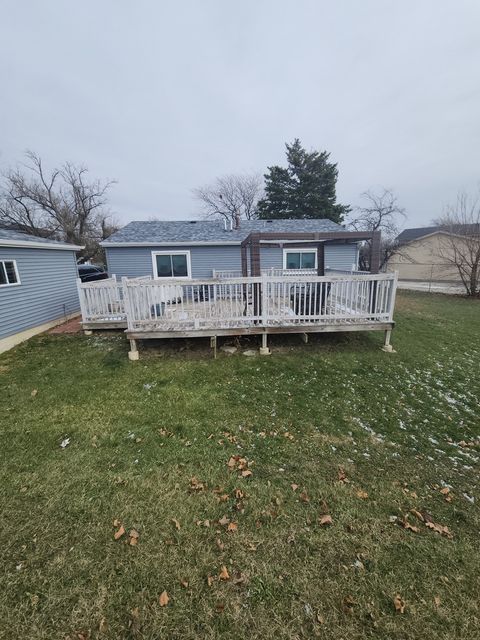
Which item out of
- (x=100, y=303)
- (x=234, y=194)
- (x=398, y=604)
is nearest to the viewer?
(x=398, y=604)

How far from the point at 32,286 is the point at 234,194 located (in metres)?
27.2

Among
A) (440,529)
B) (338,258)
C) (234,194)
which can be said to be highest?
(234,194)

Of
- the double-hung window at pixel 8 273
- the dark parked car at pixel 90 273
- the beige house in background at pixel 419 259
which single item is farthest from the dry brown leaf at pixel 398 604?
the beige house in background at pixel 419 259

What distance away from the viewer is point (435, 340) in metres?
6.61

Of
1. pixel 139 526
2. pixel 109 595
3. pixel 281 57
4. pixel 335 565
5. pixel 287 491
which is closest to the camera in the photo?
pixel 109 595

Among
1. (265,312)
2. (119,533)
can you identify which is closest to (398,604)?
(119,533)

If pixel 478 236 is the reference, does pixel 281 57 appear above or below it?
above

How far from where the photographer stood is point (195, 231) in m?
13.1

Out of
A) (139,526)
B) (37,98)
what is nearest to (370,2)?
(139,526)

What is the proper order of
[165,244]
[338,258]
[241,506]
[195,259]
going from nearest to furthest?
1. [241,506]
2. [165,244]
3. [195,259]
4. [338,258]

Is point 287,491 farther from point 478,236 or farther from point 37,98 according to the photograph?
point 37,98

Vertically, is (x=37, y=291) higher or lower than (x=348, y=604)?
higher

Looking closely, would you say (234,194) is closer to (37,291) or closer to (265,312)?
(37,291)

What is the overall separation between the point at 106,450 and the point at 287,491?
2000mm
